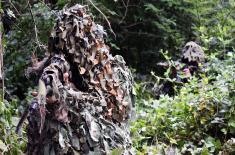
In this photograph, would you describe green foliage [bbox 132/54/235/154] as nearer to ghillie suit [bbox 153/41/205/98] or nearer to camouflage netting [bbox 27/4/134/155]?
ghillie suit [bbox 153/41/205/98]

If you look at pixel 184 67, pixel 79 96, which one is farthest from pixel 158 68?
pixel 79 96

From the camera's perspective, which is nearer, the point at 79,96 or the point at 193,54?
the point at 79,96

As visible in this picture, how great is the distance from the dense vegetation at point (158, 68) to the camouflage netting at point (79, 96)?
20cm

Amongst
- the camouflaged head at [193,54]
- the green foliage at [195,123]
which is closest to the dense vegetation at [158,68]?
the green foliage at [195,123]

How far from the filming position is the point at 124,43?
660 cm

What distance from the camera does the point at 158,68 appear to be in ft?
21.3

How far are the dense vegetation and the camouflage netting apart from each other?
0.20m

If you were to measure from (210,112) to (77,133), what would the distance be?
1831 millimetres

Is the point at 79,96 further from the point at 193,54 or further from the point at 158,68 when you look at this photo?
the point at 158,68

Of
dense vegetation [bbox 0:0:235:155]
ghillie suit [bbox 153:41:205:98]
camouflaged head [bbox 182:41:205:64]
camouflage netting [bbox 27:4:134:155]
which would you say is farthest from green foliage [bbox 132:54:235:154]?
camouflaged head [bbox 182:41:205:64]

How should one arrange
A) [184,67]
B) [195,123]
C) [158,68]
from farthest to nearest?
1. [158,68]
2. [184,67]
3. [195,123]

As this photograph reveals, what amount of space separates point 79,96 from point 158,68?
15.3 ft

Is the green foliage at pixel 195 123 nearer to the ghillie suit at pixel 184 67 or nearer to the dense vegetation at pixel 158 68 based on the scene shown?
the dense vegetation at pixel 158 68

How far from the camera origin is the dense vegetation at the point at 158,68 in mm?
3201
